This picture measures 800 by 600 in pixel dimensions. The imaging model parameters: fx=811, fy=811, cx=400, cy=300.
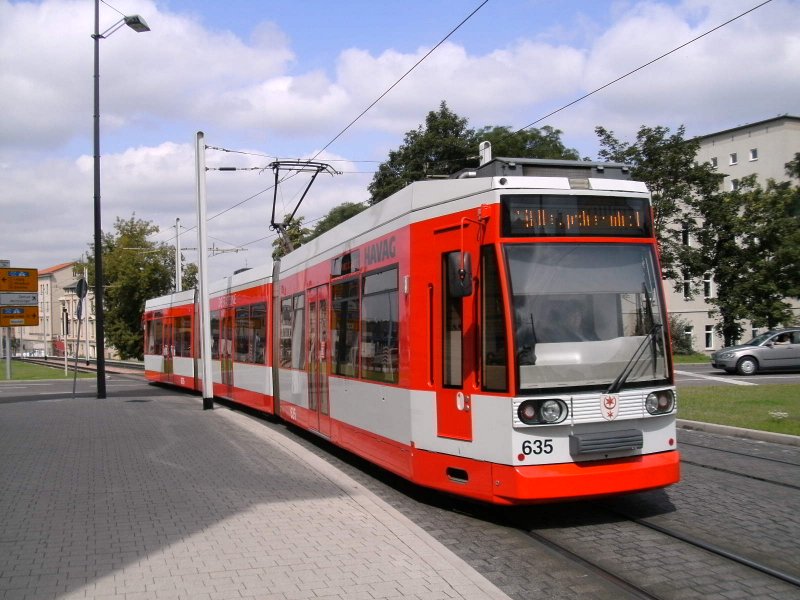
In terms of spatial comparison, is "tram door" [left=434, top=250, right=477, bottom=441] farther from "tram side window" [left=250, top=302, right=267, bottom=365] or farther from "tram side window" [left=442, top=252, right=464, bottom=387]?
"tram side window" [left=250, top=302, right=267, bottom=365]

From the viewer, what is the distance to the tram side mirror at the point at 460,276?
22.2ft

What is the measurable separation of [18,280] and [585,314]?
3206 centimetres

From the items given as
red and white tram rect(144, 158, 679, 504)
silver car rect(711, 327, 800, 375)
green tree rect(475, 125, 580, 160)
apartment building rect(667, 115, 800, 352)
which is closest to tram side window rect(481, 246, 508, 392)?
red and white tram rect(144, 158, 679, 504)

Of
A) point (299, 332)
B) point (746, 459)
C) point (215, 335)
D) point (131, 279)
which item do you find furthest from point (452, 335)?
point (131, 279)

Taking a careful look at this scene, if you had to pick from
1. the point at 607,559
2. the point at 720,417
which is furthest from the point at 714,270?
the point at 607,559

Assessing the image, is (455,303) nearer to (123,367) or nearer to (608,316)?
(608,316)

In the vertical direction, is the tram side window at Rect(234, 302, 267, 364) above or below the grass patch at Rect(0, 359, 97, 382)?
above

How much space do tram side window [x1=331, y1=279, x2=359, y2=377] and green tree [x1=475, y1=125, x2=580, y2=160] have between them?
110ft

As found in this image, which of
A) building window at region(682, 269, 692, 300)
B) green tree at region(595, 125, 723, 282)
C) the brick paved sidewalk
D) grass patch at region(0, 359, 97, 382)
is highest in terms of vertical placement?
green tree at region(595, 125, 723, 282)

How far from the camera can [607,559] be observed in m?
6.10

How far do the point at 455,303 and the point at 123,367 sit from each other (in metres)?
54.2

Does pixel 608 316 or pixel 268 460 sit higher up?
pixel 608 316

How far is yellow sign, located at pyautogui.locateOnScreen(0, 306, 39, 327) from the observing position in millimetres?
33188

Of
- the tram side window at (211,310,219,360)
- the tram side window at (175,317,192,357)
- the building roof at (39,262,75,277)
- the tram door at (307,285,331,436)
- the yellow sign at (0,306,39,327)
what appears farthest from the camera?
the building roof at (39,262,75,277)
